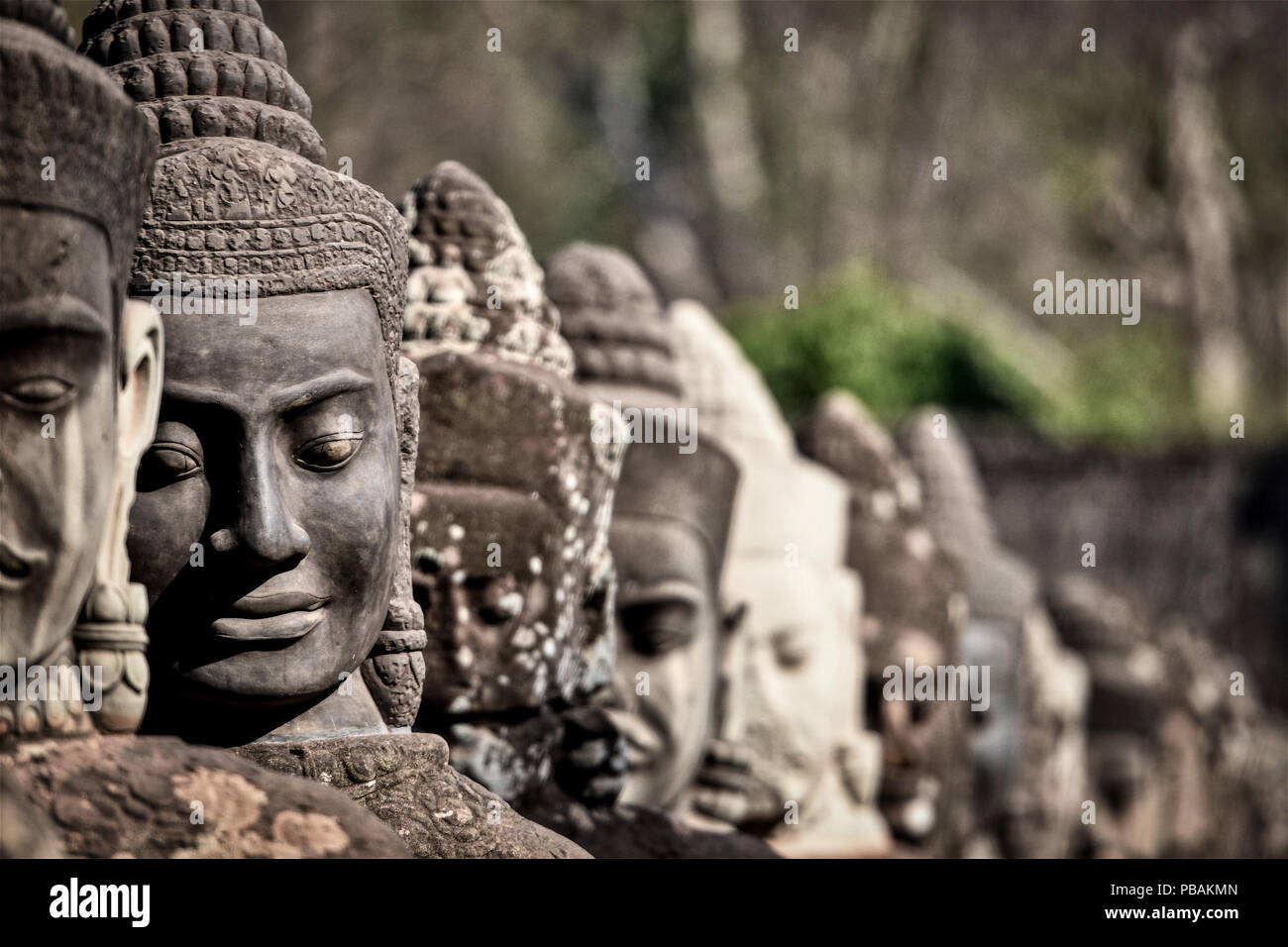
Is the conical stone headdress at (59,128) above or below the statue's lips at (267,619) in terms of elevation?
above

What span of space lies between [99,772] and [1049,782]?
7.83m

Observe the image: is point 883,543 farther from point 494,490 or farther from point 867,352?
point 867,352

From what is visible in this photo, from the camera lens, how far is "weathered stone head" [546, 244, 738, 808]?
15.8ft

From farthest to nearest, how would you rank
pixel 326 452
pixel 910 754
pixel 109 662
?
1. pixel 910 754
2. pixel 326 452
3. pixel 109 662

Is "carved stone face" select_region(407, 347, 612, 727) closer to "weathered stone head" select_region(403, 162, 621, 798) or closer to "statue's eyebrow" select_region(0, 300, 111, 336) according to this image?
"weathered stone head" select_region(403, 162, 621, 798)

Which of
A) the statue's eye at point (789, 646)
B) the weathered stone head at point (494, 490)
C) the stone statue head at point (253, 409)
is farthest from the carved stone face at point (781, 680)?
the stone statue head at point (253, 409)

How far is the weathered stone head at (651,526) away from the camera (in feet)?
15.8

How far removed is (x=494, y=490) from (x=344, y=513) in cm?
89

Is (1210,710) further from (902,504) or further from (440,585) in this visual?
(440,585)

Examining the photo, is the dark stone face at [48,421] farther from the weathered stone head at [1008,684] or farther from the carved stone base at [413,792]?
Result: the weathered stone head at [1008,684]

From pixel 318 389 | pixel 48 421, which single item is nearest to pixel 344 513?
pixel 318 389

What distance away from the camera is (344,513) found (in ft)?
10.4

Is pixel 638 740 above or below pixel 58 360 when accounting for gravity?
below

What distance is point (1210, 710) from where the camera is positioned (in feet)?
39.1
